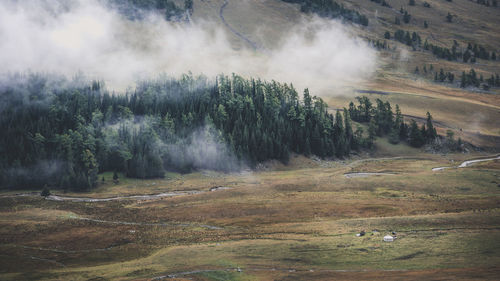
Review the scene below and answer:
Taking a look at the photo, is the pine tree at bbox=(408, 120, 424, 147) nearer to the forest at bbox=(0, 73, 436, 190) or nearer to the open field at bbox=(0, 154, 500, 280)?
the forest at bbox=(0, 73, 436, 190)

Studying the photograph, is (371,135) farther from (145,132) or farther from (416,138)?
(145,132)

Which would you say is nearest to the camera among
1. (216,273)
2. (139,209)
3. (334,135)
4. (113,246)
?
(216,273)

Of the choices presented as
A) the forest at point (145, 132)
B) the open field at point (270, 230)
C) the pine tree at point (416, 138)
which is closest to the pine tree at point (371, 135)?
the forest at point (145, 132)

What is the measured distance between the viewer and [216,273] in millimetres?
60250

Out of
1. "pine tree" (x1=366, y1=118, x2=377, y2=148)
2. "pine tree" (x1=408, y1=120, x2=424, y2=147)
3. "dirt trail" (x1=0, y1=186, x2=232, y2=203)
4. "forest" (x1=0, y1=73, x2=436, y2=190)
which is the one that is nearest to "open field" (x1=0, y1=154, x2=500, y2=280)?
"dirt trail" (x1=0, y1=186, x2=232, y2=203)

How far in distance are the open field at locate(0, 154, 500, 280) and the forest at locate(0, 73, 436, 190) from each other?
12894 millimetres

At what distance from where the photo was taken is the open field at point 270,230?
60.8m

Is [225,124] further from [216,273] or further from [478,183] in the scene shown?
[216,273]

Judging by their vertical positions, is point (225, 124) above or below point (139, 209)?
above

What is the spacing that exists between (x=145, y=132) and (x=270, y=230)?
91352mm

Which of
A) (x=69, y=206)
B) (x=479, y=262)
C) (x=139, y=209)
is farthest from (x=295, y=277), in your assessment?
(x=69, y=206)

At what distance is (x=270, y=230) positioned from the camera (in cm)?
8256

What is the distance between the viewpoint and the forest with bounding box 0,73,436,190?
5782 inches

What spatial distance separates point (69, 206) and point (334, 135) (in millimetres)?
108472
